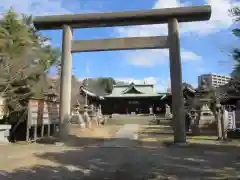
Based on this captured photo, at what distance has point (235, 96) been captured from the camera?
33.2 metres

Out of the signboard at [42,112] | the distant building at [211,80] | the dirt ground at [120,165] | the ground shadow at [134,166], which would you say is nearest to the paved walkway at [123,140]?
the dirt ground at [120,165]

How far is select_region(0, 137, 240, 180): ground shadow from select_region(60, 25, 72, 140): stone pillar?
125 inches

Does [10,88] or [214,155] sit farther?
[10,88]

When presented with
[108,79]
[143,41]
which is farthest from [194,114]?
[108,79]

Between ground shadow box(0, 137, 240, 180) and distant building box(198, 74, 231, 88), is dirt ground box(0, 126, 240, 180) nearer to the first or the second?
ground shadow box(0, 137, 240, 180)

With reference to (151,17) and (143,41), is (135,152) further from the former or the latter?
(151,17)

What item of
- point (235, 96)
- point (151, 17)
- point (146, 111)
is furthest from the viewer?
point (146, 111)

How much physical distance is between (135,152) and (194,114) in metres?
10.1

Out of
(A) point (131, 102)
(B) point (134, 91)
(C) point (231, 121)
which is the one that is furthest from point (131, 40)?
(B) point (134, 91)

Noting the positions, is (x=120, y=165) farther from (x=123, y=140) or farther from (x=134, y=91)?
(x=134, y=91)

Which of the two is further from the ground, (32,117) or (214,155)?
(32,117)

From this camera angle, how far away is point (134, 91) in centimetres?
4919

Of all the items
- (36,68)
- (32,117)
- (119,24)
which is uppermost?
(119,24)

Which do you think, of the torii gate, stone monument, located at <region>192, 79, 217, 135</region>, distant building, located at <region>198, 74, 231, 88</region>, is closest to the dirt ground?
the torii gate
